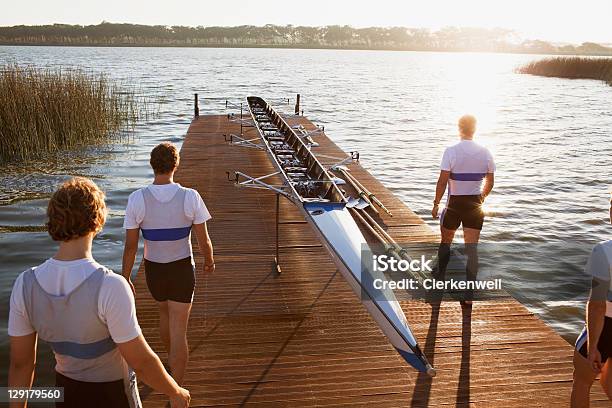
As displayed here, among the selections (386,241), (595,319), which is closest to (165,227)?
(595,319)

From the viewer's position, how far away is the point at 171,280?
4.73 metres

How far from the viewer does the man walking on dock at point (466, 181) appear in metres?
6.61

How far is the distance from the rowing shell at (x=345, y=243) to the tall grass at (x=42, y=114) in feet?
30.6

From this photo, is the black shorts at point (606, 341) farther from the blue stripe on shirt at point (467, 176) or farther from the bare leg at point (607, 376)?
the blue stripe on shirt at point (467, 176)

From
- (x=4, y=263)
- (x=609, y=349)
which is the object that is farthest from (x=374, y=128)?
(x=609, y=349)

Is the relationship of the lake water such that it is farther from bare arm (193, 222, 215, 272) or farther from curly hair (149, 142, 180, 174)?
curly hair (149, 142, 180, 174)

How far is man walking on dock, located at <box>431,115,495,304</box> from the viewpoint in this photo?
21.7 feet

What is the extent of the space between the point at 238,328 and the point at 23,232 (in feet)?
28.3

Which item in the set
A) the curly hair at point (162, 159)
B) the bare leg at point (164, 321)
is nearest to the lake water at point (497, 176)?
the bare leg at point (164, 321)

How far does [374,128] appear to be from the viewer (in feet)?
107

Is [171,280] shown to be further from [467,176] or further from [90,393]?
[467,176]

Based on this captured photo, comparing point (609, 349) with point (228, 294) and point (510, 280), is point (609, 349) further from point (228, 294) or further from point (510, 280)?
point (510, 280)

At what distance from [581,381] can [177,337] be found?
3.24 metres

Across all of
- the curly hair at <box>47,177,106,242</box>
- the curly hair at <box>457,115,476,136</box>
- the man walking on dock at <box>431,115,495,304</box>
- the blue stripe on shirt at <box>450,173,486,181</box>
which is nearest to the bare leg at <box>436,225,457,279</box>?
the man walking on dock at <box>431,115,495,304</box>
